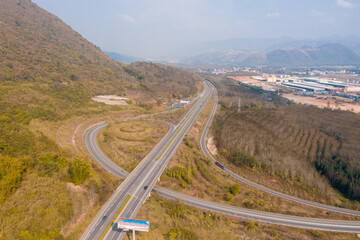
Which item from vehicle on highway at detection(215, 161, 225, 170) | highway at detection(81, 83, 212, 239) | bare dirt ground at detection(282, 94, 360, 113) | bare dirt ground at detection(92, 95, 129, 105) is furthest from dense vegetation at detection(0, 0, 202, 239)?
bare dirt ground at detection(282, 94, 360, 113)

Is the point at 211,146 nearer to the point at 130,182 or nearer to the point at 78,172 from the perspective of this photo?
the point at 130,182

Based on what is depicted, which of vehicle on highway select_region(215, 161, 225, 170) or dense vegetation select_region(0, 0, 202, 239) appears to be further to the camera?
vehicle on highway select_region(215, 161, 225, 170)

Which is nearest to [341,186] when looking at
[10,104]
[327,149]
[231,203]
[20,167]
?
[327,149]

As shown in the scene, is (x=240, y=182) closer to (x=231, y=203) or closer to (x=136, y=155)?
(x=231, y=203)

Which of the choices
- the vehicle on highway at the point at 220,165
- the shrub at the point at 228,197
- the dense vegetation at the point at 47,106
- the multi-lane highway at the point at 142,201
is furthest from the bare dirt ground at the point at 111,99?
the shrub at the point at 228,197

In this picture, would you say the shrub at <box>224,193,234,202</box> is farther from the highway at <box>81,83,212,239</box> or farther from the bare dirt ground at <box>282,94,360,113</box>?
the bare dirt ground at <box>282,94,360,113</box>

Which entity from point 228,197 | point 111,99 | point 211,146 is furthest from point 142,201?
point 111,99
